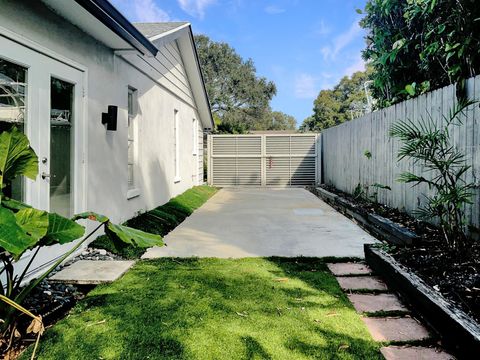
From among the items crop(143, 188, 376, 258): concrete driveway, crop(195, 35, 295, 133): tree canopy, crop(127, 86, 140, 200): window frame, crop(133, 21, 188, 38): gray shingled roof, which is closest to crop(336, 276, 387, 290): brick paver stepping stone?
crop(143, 188, 376, 258): concrete driveway

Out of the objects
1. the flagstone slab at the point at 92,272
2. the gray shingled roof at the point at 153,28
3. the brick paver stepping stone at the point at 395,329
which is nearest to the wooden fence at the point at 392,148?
the brick paver stepping stone at the point at 395,329

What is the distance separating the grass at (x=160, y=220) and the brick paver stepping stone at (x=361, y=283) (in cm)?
224

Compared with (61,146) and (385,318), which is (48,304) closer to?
(61,146)

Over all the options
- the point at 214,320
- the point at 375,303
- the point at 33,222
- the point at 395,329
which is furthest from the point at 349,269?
the point at 33,222

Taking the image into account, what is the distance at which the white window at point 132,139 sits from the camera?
21.4ft

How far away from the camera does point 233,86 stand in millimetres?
33031

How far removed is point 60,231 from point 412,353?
2.30m

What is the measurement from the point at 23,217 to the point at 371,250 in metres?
3.19

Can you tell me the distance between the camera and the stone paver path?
2.32 meters

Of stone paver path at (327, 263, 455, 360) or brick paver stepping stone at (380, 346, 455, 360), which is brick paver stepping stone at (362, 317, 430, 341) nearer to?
stone paver path at (327, 263, 455, 360)

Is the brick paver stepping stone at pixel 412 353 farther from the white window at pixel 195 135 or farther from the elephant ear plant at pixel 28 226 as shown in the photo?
the white window at pixel 195 135

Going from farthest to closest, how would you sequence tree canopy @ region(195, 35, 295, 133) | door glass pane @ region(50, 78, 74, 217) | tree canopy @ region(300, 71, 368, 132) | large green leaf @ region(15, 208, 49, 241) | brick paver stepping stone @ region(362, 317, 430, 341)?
tree canopy @ region(300, 71, 368, 132) → tree canopy @ region(195, 35, 295, 133) → door glass pane @ region(50, 78, 74, 217) → brick paver stepping stone @ region(362, 317, 430, 341) → large green leaf @ region(15, 208, 49, 241)

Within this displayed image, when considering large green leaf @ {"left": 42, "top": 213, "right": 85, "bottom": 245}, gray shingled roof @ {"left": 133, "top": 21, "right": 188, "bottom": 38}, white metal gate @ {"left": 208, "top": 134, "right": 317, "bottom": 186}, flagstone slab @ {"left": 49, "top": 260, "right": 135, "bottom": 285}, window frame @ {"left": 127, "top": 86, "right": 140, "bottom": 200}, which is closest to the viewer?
large green leaf @ {"left": 42, "top": 213, "right": 85, "bottom": 245}

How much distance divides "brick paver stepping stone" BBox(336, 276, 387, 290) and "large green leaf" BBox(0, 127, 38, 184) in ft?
8.99
